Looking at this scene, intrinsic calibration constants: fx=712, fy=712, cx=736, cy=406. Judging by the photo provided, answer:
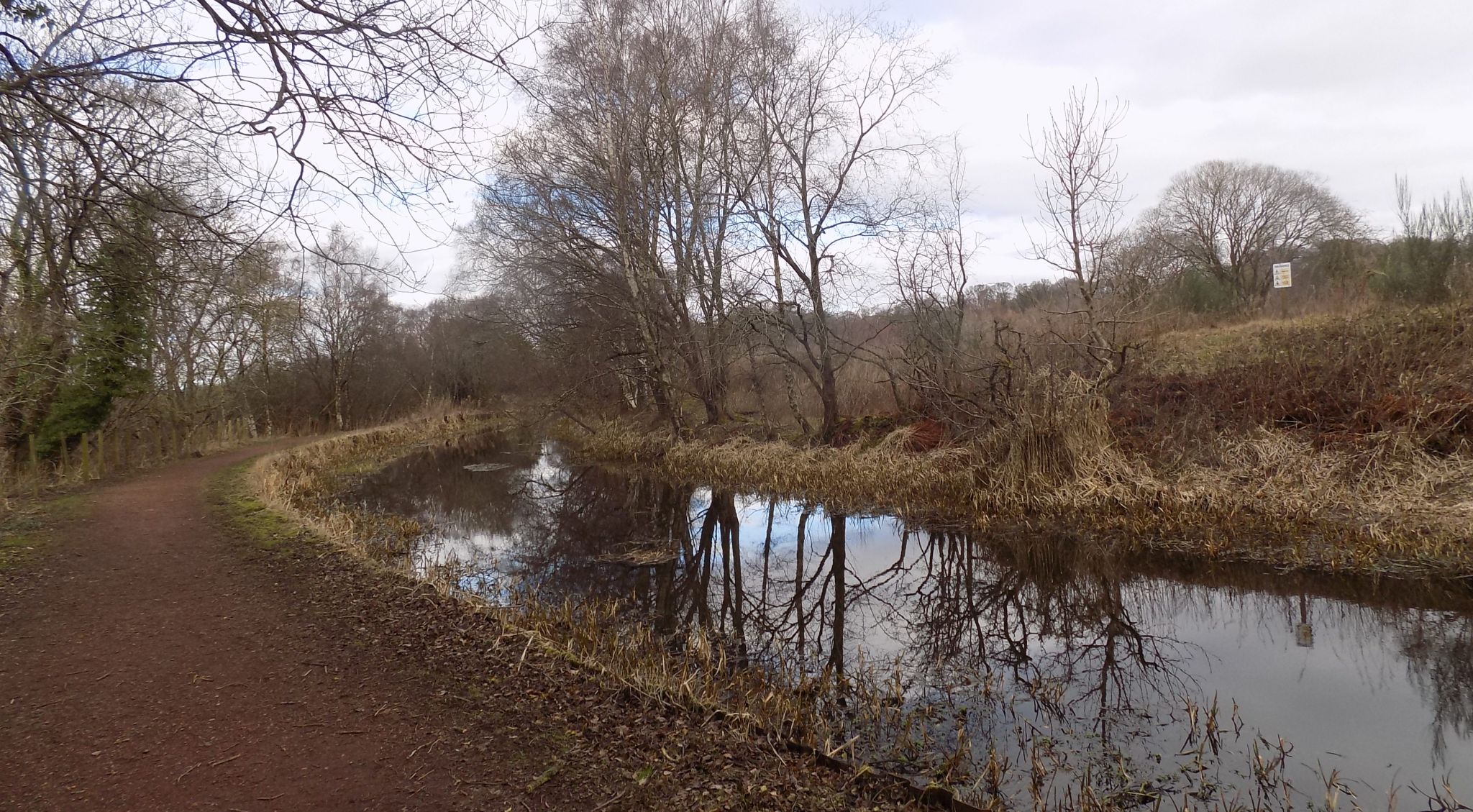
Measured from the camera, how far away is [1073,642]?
6098 millimetres

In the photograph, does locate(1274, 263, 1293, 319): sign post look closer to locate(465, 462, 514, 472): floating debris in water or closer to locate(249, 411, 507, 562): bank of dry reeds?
locate(249, 411, 507, 562): bank of dry reeds

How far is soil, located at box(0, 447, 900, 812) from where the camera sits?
11.2ft

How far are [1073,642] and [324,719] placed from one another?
221 inches

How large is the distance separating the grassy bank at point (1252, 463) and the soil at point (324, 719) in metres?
6.66

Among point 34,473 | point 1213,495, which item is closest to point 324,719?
point 1213,495

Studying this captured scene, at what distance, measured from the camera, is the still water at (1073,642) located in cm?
412

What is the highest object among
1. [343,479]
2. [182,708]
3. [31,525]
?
[31,525]

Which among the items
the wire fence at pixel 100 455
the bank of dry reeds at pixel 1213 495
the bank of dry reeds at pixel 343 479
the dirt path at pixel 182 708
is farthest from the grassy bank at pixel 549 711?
the wire fence at pixel 100 455

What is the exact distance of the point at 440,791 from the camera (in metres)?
3.42

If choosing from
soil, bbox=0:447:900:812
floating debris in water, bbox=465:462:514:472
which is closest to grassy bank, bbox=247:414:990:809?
soil, bbox=0:447:900:812

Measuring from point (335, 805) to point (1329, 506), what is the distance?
9.90 m

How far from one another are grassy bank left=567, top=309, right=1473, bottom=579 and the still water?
705 millimetres

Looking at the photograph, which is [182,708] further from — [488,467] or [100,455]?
[488,467]

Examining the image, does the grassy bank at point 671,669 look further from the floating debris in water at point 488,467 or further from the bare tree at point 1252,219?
the bare tree at point 1252,219
